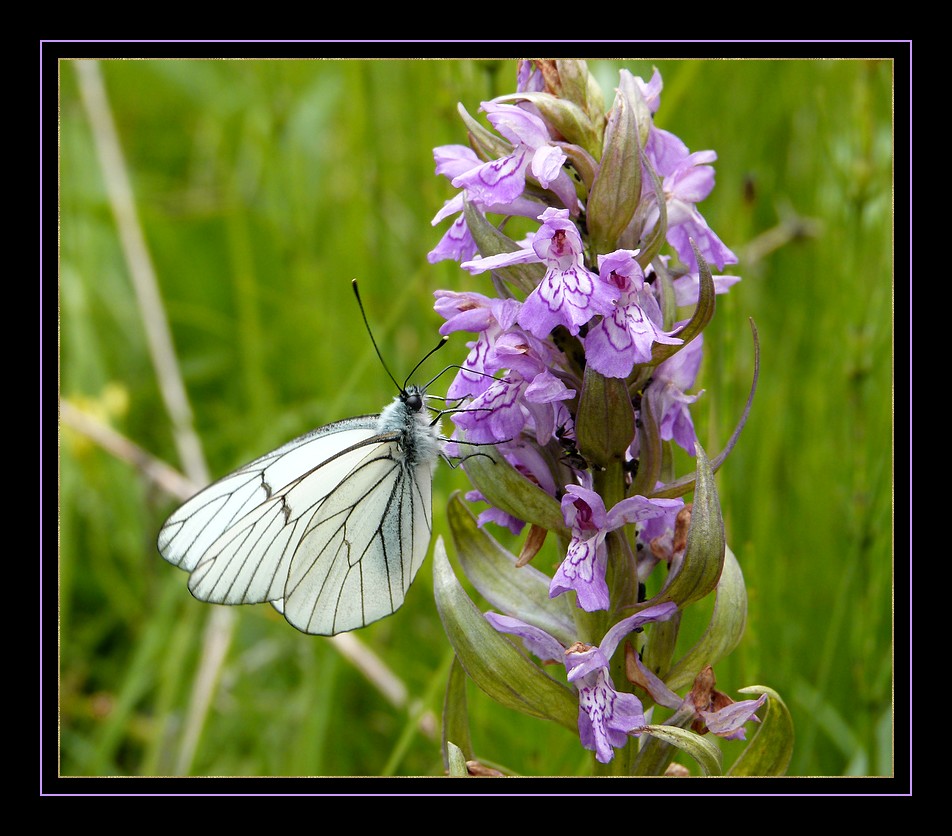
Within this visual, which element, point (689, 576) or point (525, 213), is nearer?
point (689, 576)

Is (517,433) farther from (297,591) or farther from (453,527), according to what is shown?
(297,591)

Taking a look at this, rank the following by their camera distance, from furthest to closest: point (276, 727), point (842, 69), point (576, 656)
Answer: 1. point (842, 69)
2. point (276, 727)
3. point (576, 656)

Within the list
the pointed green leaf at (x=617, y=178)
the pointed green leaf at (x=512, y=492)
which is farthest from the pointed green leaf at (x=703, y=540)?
the pointed green leaf at (x=617, y=178)

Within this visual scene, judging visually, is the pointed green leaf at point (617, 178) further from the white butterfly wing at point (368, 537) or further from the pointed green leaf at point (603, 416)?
the white butterfly wing at point (368, 537)

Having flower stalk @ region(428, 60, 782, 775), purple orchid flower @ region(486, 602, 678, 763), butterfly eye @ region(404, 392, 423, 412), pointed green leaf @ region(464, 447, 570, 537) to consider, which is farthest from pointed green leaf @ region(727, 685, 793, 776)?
butterfly eye @ region(404, 392, 423, 412)

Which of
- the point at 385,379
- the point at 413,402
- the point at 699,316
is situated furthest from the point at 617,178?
the point at 385,379

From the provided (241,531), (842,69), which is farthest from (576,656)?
(842,69)
